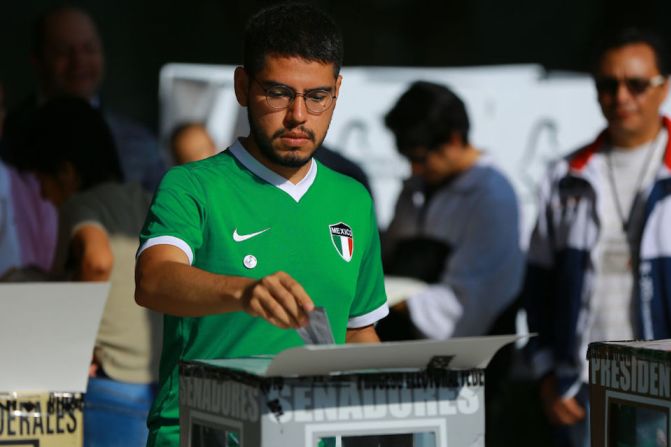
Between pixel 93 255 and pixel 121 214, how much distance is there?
0.22m

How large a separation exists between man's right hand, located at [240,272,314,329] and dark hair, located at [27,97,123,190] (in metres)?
2.42

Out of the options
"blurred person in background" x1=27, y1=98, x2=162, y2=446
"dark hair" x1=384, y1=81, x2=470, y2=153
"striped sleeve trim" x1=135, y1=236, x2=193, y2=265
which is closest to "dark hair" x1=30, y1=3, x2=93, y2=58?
"blurred person in background" x1=27, y1=98, x2=162, y2=446

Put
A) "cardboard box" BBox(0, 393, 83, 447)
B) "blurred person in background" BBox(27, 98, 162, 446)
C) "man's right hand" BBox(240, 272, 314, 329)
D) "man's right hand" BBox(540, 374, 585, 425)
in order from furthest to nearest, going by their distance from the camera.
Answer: "man's right hand" BBox(540, 374, 585, 425), "blurred person in background" BBox(27, 98, 162, 446), "cardboard box" BBox(0, 393, 83, 447), "man's right hand" BBox(240, 272, 314, 329)

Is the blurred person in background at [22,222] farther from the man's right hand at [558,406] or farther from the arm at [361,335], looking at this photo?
the arm at [361,335]

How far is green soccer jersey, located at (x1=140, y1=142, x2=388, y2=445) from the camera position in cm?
251

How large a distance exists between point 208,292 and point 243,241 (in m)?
0.25

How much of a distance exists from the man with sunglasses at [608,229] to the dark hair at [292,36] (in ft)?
7.49

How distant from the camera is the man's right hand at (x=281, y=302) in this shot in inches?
84.0

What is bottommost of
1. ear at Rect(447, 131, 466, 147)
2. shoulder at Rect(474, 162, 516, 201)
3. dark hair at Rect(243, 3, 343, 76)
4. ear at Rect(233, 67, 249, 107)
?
ear at Rect(233, 67, 249, 107)

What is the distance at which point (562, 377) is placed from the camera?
480 cm

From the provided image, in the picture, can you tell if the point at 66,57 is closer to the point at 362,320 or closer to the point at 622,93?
the point at 622,93

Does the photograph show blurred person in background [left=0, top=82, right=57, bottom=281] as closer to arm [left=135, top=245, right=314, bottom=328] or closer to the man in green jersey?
the man in green jersey

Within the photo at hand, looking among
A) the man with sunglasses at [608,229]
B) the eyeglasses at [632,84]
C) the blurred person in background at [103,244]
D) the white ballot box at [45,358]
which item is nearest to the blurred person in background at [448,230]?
the man with sunglasses at [608,229]

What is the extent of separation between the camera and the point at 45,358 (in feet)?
9.95
